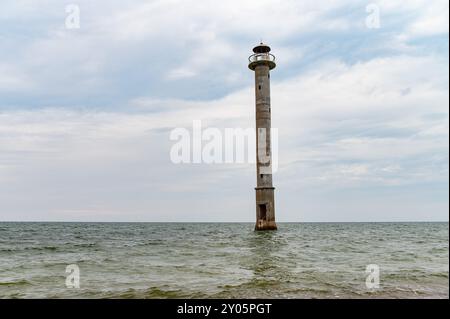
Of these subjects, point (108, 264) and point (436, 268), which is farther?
point (108, 264)

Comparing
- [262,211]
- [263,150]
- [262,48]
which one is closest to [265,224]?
[262,211]

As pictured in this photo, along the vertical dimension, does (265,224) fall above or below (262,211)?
below

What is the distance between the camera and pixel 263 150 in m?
34.4

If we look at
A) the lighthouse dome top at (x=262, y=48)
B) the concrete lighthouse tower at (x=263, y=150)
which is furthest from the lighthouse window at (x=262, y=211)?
the lighthouse dome top at (x=262, y=48)

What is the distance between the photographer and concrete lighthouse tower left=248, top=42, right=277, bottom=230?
3338 centimetres

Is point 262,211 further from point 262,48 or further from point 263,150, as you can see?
point 262,48

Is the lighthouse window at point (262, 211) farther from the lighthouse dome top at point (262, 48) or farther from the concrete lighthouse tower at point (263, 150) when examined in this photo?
the lighthouse dome top at point (262, 48)

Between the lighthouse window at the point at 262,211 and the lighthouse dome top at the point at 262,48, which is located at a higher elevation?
the lighthouse dome top at the point at 262,48

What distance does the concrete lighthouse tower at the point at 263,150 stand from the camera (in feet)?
109

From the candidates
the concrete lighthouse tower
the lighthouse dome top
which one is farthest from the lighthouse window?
the lighthouse dome top
